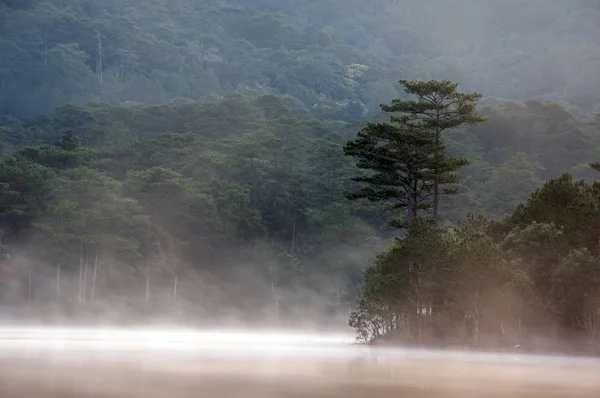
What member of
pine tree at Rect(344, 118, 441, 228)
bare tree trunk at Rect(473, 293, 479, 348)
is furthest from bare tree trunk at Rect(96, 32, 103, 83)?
bare tree trunk at Rect(473, 293, 479, 348)

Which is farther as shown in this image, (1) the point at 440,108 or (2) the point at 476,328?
(1) the point at 440,108

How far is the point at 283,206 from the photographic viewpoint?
9056cm

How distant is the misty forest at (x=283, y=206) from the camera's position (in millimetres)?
37000

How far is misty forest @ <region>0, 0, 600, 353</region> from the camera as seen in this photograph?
37.0m

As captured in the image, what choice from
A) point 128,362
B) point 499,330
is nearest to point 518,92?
point 499,330

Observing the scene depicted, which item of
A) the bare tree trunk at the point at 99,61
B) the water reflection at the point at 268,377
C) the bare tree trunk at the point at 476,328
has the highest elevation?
the bare tree trunk at the point at 99,61

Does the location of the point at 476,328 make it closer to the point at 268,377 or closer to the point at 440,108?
the point at 440,108

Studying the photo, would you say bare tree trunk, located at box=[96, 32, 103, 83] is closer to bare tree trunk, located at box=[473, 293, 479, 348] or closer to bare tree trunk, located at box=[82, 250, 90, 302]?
bare tree trunk, located at box=[82, 250, 90, 302]

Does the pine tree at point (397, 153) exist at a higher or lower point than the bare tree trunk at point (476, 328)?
higher

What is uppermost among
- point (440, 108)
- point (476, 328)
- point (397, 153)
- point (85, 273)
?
point (440, 108)

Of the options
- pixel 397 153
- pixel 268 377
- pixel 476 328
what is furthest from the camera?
pixel 397 153

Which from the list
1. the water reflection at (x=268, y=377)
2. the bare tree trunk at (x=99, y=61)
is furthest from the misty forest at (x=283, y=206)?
the water reflection at (x=268, y=377)

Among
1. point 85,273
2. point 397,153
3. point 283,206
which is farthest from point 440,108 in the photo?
point 283,206

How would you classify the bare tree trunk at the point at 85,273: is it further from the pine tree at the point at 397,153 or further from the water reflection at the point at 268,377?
the water reflection at the point at 268,377
